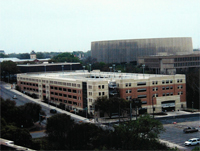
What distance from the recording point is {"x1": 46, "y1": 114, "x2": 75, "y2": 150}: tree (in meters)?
15.0

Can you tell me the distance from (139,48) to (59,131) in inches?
1919

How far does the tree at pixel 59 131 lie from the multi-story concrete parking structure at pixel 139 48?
4466 centimetres

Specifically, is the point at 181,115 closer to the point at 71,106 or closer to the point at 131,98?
the point at 131,98

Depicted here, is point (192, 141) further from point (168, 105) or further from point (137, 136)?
point (168, 105)

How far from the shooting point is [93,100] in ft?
86.0

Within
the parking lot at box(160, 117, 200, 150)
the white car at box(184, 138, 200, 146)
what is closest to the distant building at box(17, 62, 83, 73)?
the parking lot at box(160, 117, 200, 150)

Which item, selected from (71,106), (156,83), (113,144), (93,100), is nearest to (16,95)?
(71,106)

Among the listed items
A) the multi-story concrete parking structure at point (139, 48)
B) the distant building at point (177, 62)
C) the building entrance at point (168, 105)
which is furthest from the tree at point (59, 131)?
the multi-story concrete parking structure at point (139, 48)

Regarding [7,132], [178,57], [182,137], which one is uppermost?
[178,57]

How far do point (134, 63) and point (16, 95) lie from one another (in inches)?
1262

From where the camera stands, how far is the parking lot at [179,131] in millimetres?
18547

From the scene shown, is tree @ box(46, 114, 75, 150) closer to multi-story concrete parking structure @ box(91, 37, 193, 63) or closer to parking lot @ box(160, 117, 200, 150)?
parking lot @ box(160, 117, 200, 150)

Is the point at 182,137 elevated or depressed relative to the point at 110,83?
depressed

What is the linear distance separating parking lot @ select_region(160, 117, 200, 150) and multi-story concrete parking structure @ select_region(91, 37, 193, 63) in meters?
37.0
